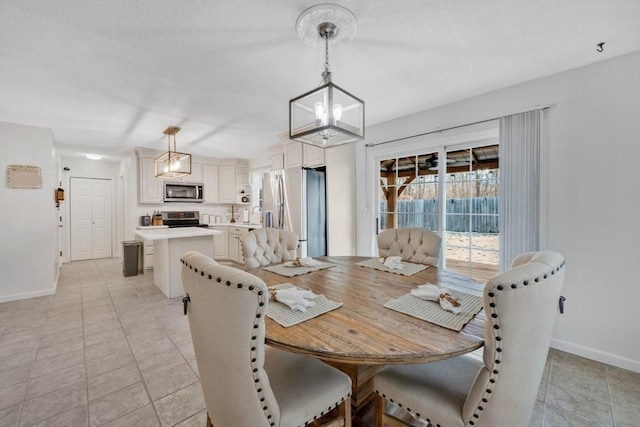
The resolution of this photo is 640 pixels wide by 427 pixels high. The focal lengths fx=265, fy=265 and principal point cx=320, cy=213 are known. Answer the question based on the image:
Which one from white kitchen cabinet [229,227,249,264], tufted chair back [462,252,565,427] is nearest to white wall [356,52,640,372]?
tufted chair back [462,252,565,427]

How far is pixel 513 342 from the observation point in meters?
0.85

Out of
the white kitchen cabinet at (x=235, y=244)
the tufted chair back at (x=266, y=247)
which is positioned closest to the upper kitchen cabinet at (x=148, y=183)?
the white kitchen cabinet at (x=235, y=244)

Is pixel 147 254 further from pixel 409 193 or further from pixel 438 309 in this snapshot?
pixel 438 309

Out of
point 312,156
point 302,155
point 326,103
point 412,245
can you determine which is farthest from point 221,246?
point 326,103

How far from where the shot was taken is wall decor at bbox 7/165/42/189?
350 centimetres

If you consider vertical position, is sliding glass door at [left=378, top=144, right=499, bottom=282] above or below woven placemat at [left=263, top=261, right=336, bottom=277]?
above

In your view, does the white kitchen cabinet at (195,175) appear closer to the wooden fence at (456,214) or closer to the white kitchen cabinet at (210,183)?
the white kitchen cabinet at (210,183)

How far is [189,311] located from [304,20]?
170 cm

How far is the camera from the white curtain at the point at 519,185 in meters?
2.41

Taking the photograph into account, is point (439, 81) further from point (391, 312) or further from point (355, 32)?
point (391, 312)

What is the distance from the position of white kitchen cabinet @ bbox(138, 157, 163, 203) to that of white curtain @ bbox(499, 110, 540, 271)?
5632mm

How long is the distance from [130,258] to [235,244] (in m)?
1.90

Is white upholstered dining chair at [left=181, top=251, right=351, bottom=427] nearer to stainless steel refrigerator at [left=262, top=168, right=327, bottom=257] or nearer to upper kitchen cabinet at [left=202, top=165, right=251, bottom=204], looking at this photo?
stainless steel refrigerator at [left=262, top=168, right=327, bottom=257]

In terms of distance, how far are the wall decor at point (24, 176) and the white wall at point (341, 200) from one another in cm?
402
